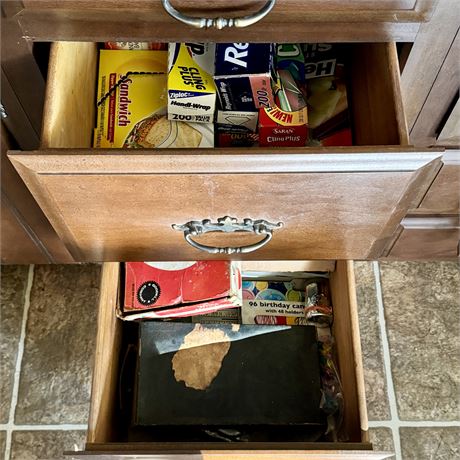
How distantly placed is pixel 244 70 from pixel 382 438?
0.74 m

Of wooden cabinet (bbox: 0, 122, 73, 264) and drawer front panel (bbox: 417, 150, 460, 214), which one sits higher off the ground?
drawer front panel (bbox: 417, 150, 460, 214)

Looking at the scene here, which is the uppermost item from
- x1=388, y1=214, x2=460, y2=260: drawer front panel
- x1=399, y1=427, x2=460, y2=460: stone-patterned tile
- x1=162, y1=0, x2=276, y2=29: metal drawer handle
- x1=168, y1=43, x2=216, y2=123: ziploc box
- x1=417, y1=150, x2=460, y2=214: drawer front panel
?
x1=168, y1=43, x2=216, y2=123: ziploc box

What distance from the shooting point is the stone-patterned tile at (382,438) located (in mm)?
1178

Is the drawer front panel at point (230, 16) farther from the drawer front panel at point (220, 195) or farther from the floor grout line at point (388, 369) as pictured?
the floor grout line at point (388, 369)

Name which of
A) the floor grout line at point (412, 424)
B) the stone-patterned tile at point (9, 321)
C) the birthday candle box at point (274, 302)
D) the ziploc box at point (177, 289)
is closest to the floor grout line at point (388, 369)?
the floor grout line at point (412, 424)

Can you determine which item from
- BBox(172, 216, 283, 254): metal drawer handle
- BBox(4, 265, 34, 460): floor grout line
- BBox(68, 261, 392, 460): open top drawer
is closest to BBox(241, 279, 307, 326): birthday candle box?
BBox(68, 261, 392, 460): open top drawer

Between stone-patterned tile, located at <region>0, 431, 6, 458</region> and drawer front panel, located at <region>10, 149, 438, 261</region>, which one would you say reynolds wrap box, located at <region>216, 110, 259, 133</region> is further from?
stone-patterned tile, located at <region>0, 431, 6, 458</region>

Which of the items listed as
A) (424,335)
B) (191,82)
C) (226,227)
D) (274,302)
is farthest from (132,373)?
(424,335)

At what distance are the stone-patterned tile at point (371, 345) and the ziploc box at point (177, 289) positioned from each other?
0.37 m

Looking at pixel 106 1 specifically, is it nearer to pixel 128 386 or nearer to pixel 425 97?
pixel 425 97

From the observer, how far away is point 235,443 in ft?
2.54

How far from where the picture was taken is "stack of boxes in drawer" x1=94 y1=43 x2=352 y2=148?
828 millimetres

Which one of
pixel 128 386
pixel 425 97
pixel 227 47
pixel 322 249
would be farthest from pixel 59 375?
pixel 425 97

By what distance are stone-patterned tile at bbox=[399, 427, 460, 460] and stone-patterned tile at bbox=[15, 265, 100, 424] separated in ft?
1.96
